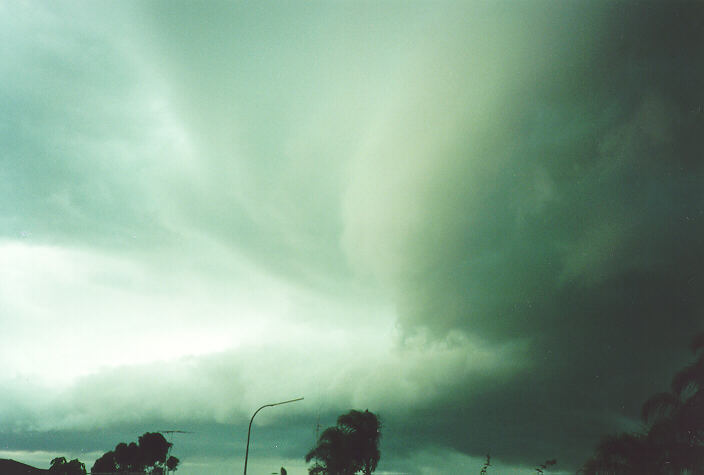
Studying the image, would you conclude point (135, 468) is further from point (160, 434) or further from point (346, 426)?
point (346, 426)

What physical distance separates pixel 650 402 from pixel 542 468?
130 ft

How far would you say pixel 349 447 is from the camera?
219 ft

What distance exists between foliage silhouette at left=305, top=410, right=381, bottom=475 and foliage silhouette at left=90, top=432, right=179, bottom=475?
91.5 metres

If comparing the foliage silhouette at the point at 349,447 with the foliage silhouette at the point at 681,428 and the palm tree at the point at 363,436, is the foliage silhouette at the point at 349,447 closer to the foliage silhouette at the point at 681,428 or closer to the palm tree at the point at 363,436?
the palm tree at the point at 363,436

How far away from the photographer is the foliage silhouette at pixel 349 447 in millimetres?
66500

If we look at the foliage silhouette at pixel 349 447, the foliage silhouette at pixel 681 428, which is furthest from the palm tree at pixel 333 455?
the foliage silhouette at pixel 681 428

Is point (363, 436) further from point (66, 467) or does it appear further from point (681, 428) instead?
point (66, 467)

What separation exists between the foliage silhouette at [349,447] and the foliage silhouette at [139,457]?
91.5m

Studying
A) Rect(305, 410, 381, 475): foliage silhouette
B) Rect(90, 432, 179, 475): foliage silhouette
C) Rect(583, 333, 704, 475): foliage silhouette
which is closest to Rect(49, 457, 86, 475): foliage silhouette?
Rect(90, 432, 179, 475): foliage silhouette

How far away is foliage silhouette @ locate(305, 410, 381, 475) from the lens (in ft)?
218

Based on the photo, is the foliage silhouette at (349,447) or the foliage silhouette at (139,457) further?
the foliage silhouette at (139,457)

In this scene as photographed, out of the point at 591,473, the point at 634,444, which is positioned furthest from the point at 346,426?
the point at 634,444

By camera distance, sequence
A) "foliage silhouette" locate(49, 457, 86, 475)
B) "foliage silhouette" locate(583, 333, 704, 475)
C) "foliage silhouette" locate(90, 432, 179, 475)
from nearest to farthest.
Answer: "foliage silhouette" locate(583, 333, 704, 475), "foliage silhouette" locate(49, 457, 86, 475), "foliage silhouette" locate(90, 432, 179, 475)

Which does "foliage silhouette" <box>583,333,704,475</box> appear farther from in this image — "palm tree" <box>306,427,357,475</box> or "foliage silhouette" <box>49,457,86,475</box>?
"foliage silhouette" <box>49,457,86,475</box>
